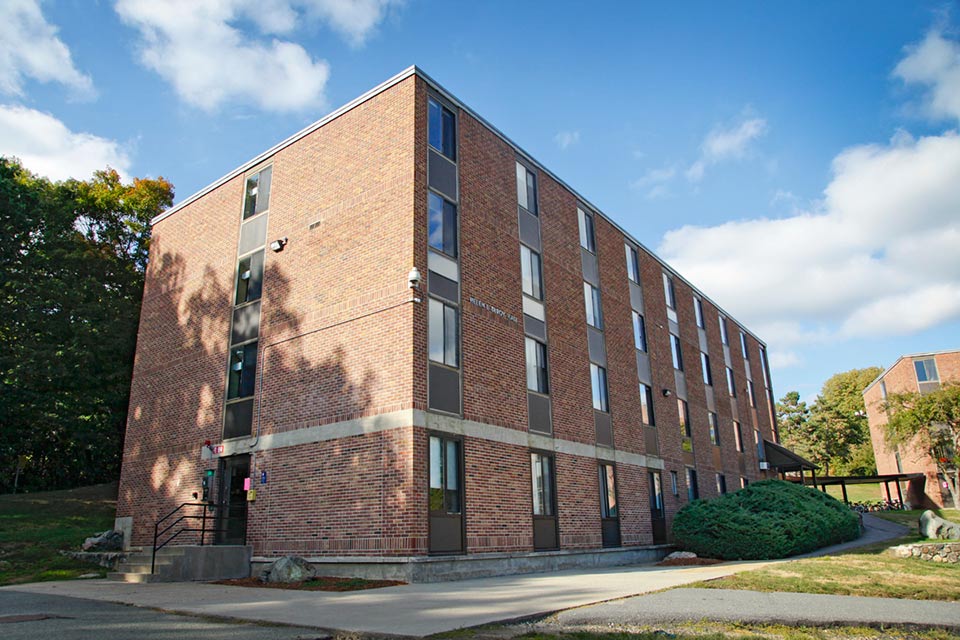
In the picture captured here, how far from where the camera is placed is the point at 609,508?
65.8 feet

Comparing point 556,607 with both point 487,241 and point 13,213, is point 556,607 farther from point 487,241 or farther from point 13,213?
point 13,213

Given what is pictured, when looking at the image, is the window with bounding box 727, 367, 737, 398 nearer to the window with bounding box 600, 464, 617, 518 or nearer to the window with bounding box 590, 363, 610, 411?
the window with bounding box 590, 363, 610, 411

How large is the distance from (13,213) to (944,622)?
30.6 m

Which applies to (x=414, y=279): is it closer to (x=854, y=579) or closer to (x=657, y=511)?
(x=854, y=579)

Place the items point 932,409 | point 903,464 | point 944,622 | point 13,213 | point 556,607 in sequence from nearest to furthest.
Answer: point 944,622
point 556,607
point 13,213
point 932,409
point 903,464

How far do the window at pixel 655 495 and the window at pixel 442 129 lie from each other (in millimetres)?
12775

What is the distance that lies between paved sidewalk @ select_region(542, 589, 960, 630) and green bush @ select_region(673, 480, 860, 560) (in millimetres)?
9833

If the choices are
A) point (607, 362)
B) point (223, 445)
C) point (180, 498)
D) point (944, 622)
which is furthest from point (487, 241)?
point (944, 622)

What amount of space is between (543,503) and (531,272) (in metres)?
6.42

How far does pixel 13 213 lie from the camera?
26.1 m

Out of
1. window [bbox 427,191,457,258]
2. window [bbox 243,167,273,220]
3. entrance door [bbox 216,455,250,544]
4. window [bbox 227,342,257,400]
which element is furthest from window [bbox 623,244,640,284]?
entrance door [bbox 216,455,250,544]

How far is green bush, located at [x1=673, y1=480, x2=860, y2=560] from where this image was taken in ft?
58.7

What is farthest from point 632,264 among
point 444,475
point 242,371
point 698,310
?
point 242,371

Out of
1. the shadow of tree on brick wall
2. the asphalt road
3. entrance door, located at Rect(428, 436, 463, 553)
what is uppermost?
the shadow of tree on brick wall
